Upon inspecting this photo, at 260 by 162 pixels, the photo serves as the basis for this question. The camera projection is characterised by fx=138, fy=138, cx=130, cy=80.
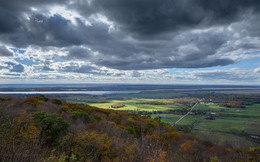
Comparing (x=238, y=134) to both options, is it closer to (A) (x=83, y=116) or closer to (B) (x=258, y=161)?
(B) (x=258, y=161)

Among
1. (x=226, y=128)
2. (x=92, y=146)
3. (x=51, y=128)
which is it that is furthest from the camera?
(x=226, y=128)

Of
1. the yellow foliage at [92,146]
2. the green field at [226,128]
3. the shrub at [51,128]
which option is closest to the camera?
the yellow foliage at [92,146]

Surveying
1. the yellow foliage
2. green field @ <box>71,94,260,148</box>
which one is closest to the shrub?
the yellow foliage

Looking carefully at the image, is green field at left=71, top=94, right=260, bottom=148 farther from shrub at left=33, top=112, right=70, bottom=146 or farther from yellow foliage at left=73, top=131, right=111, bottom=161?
shrub at left=33, top=112, right=70, bottom=146

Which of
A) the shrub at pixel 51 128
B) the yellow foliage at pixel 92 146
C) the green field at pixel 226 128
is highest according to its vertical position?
the shrub at pixel 51 128

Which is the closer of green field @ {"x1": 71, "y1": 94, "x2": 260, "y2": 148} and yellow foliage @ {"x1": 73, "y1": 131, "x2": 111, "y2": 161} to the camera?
yellow foliage @ {"x1": 73, "y1": 131, "x2": 111, "y2": 161}

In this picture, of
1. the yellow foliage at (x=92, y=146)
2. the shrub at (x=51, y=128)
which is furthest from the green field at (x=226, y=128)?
the shrub at (x=51, y=128)

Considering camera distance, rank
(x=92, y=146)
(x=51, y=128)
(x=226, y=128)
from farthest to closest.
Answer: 1. (x=226, y=128)
2. (x=51, y=128)
3. (x=92, y=146)

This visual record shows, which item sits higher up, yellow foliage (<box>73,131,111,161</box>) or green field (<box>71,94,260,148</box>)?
yellow foliage (<box>73,131,111,161</box>)

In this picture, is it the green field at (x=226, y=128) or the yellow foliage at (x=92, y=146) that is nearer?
the yellow foliage at (x=92, y=146)

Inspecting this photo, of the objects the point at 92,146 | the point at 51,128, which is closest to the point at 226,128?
the point at 92,146

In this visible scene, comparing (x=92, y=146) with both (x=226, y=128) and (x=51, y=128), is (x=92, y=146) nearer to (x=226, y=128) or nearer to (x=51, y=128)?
(x=51, y=128)

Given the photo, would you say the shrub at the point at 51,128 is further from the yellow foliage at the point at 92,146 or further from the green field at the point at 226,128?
the green field at the point at 226,128
